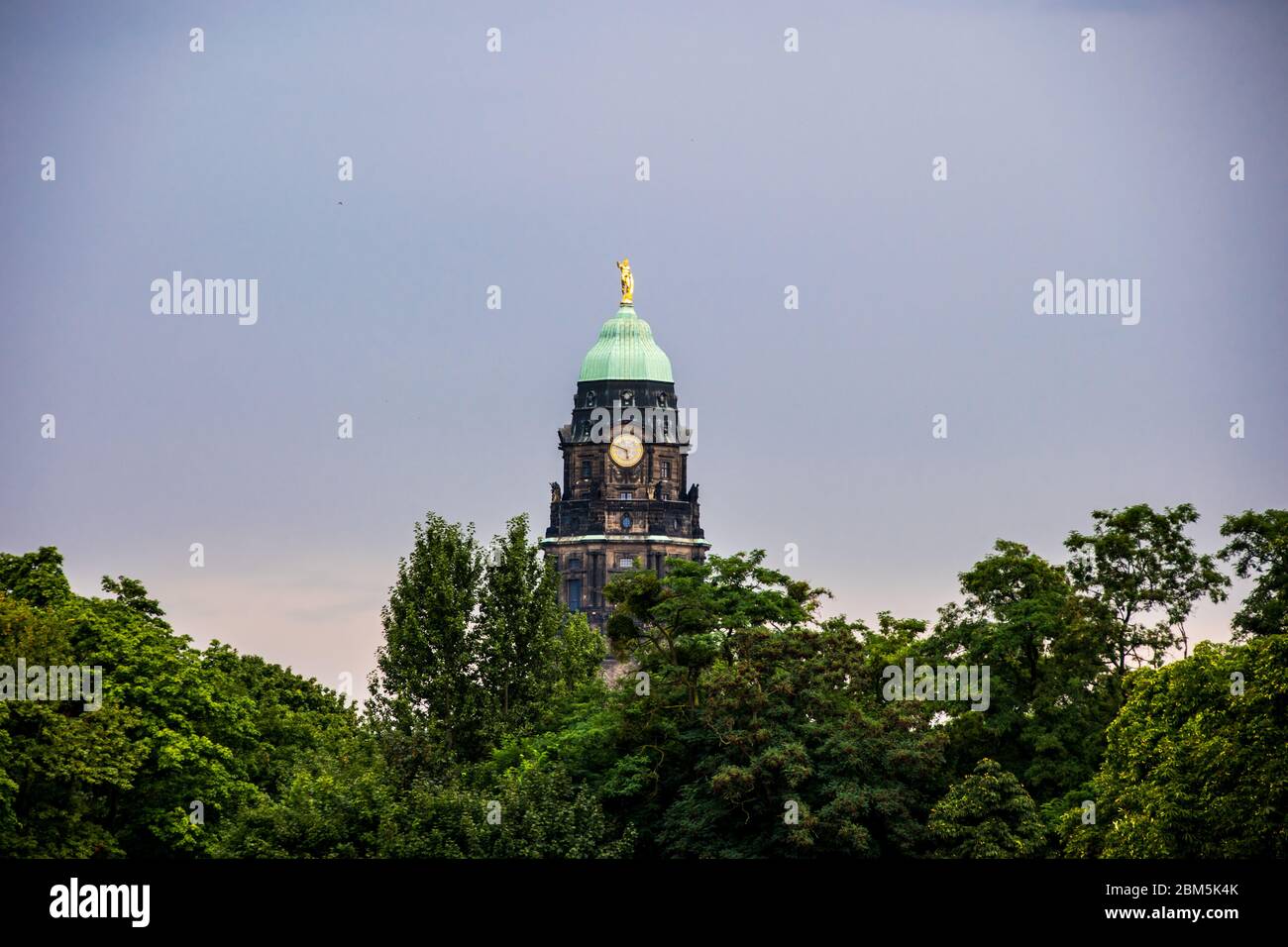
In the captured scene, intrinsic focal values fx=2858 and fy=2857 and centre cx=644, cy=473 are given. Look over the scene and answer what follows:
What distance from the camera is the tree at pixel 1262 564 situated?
90688 mm

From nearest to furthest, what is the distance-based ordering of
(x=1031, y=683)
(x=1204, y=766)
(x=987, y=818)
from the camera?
1. (x=1204, y=766)
2. (x=987, y=818)
3. (x=1031, y=683)

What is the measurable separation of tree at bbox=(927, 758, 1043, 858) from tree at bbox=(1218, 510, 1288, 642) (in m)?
9.36

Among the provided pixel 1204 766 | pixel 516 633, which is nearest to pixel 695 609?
pixel 516 633

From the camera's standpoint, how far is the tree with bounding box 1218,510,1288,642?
298 ft

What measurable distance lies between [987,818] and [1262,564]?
14.7 meters

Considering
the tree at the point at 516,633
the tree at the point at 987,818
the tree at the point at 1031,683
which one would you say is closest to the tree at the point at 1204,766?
the tree at the point at 987,818

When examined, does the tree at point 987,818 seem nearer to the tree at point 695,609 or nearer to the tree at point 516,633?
the tree at point 695,609

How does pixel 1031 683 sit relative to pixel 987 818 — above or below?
above

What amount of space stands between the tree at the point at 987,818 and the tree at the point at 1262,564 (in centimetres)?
936

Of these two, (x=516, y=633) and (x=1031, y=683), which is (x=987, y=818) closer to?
(x=1031, y=683)

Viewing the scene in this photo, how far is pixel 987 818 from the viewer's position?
87.6m

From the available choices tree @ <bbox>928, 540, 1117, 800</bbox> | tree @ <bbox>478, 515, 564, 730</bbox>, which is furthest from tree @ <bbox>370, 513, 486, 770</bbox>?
tree @ <bbox>928, 540, 1117, 800</bbox>
